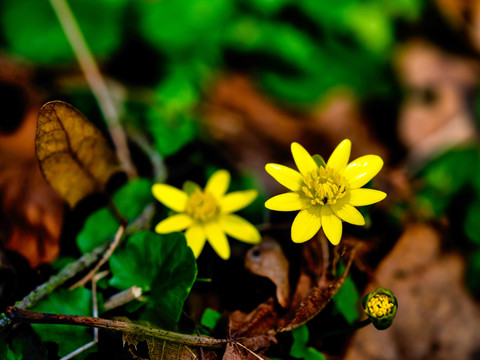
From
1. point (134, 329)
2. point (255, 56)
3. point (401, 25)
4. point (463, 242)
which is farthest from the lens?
point (401, 25)

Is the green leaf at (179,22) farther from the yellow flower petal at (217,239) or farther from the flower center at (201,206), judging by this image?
the yellow flower petal at (217,239)

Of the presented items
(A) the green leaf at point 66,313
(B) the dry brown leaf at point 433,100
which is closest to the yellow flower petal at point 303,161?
(A) the green leaf at point 66,313

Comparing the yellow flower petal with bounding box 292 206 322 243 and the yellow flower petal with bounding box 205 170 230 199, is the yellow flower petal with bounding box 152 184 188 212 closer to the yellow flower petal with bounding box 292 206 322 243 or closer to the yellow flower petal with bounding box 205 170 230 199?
the yellow flower petal with bounding box 205 170 230 199

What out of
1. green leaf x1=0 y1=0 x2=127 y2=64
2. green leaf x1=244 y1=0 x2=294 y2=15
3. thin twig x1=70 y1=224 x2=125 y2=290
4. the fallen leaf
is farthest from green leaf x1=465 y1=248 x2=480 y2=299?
green leaf x1=0 y1=0 x2=127 y2=64

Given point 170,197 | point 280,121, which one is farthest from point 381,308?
point 280,121

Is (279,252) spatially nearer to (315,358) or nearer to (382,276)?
(315,358)

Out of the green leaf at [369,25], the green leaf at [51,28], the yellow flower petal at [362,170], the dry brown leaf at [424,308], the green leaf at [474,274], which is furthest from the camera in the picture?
the green leaf at [369,25]

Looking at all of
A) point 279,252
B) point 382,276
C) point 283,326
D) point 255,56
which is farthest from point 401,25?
point 283,326
